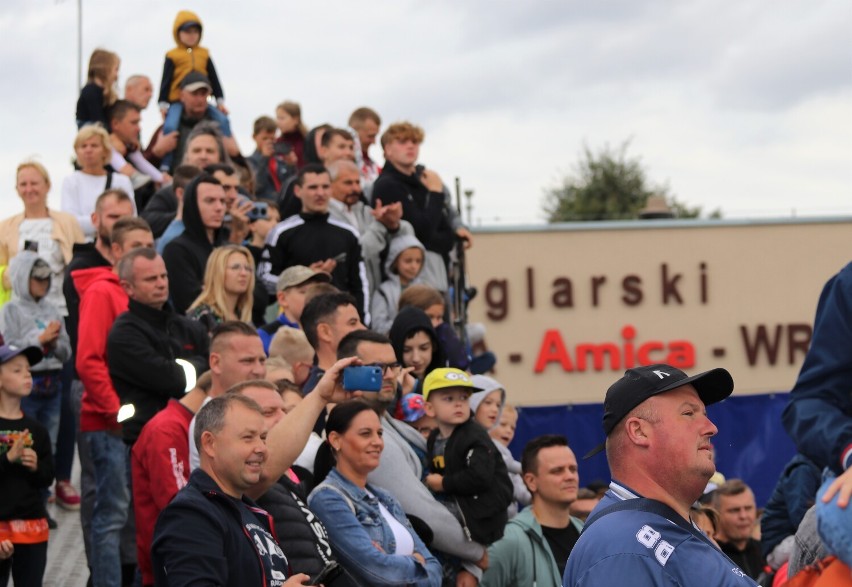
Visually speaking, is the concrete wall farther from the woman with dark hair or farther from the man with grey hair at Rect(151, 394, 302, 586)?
the man with grey hair at Rect(151, 394, 302, 586)

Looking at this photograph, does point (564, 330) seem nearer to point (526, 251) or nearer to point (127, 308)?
point (526, 251)

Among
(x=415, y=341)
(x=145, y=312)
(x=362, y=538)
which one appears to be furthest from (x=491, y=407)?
(x=362, y=538)

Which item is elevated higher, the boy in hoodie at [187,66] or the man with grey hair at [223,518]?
the boy in hoodie at [187,66]

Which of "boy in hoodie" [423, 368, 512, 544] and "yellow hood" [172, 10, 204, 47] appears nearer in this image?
"boy in hoodie" [423, 368, 512, 544]

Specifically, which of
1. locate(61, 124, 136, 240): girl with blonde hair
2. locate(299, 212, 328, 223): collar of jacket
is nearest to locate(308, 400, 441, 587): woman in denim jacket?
locate(299, 212, 328, 223): collar of jacket

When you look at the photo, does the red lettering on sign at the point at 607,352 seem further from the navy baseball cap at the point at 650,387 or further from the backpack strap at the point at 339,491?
the navy baseball cap at the point at 650,387

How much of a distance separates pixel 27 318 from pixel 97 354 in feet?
5.05

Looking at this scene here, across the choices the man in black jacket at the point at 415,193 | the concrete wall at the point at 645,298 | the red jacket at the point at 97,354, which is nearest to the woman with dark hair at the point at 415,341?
the red jacket at the point at 97,354

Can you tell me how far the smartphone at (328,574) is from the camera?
5.45 m

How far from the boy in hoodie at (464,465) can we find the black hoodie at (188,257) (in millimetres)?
2169

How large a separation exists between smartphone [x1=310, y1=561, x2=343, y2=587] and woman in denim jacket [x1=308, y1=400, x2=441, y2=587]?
38cm

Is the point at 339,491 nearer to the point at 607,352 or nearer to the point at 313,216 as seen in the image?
the point at 313,216

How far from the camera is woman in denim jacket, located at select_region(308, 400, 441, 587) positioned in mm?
6289

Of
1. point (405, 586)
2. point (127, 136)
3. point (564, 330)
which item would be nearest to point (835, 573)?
point (405, 586)
